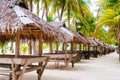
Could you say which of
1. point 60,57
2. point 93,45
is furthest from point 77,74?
point 93,45

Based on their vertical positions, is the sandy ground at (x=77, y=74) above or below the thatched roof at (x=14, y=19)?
below

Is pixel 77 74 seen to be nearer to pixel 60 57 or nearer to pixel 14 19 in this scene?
pixel 60 57

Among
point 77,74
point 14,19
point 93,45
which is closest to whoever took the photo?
point 14,19

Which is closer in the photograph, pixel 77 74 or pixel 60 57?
pixel 77 74

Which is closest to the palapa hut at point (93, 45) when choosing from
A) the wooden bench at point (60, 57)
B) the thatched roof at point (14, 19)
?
the wooden bench at point (60, 57)

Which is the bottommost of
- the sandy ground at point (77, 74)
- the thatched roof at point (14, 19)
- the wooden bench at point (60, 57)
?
the sandy ground at point (77, 74)

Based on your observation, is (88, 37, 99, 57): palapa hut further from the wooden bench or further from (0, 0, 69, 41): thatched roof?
(0, 0, 69, 41): thatched roof

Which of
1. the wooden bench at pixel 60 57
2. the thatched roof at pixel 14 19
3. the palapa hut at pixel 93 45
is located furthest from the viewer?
the palapa hut at pixel 93 45

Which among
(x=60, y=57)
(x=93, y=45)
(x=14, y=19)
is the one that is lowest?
(x=60, y=57)

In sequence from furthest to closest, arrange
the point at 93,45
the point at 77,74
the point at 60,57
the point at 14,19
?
the point at 93,45, the point at 60,57, the point at 77,74, the point at 14,19

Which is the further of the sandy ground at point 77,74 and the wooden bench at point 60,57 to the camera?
the wooden bench at point 60,57

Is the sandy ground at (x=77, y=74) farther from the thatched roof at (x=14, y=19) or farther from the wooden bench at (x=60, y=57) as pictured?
the thatched roof at (x=14, y=19)

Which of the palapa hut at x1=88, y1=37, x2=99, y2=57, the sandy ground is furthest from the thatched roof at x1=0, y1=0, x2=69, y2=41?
the palapa hut at x1=88, y1=37, x2=99, y2=57

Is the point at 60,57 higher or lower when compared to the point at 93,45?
lower
